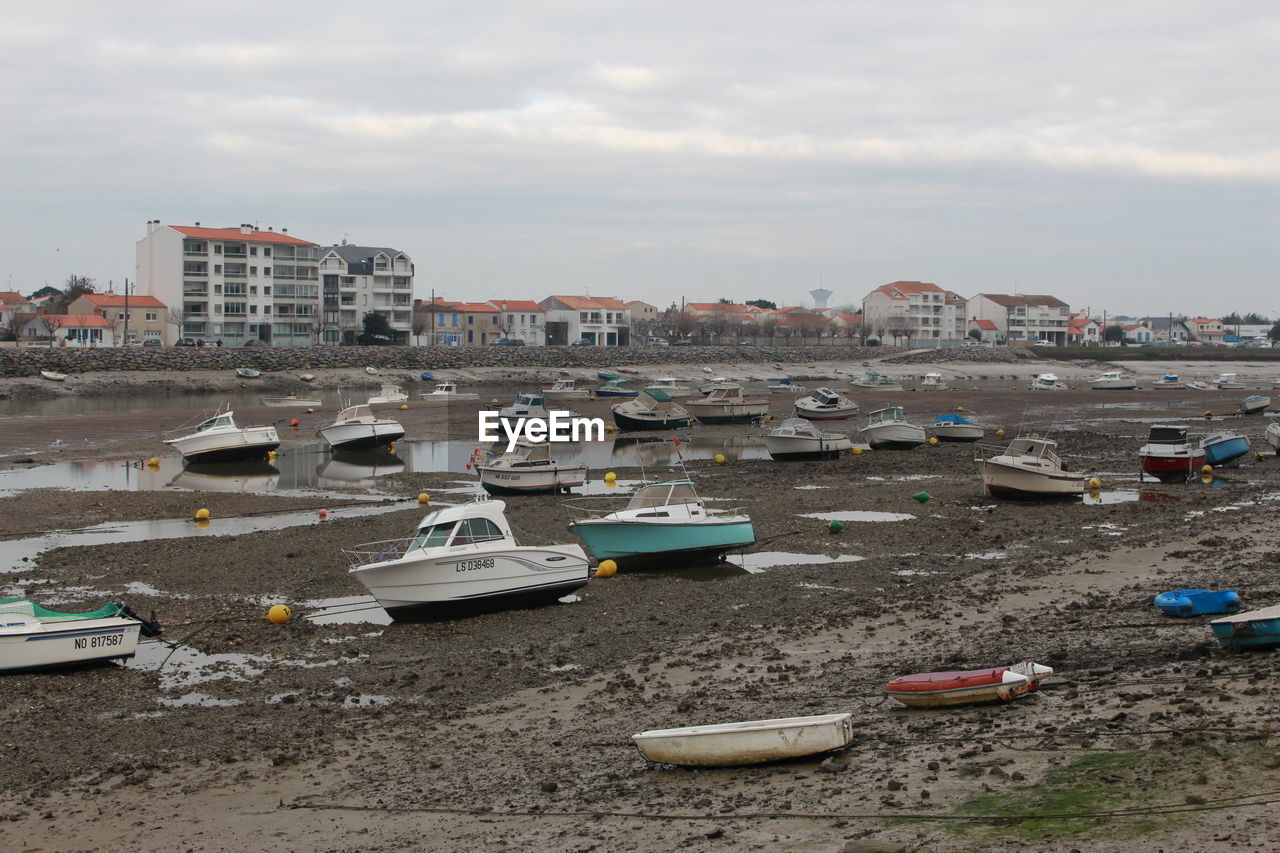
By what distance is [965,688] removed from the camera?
12578mm

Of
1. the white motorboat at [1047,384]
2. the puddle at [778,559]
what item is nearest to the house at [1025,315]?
the white motorboat at [1047,384]

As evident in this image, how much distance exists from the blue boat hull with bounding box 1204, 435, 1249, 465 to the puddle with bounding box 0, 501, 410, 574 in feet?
79.3

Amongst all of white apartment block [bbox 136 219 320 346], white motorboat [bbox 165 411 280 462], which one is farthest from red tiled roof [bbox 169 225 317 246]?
white motorboat [bbox 165 411 280 462]

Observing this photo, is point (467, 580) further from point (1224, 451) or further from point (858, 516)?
point (1224, 451)

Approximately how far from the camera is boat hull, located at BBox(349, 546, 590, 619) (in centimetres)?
1888

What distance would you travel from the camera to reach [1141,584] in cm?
1919

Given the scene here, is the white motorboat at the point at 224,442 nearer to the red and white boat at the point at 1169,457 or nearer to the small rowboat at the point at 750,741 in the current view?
the red and white boat at the point at 1169,457

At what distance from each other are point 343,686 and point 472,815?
524 centimetres

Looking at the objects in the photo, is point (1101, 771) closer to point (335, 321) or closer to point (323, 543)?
point (323, 543)

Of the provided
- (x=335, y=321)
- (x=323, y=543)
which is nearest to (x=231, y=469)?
(x=323, y=543)

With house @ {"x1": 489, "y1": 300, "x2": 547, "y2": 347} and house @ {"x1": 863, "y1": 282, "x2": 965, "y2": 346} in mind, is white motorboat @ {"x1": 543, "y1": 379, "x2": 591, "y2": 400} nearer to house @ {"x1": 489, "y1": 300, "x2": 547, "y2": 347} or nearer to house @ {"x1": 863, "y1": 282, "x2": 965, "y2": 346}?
house @ {"x1": 489, "y1": 300, "x2": 547, "y2": 347}

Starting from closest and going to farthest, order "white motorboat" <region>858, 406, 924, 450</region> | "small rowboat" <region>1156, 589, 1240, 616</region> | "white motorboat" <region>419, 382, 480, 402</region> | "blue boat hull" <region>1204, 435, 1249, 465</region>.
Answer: "small rowboat" <region>1156, 589, 1240, 616</region> < "blue boat hull" <region>1204, 435, 1249, 465</region> < "white motorboat" <region>858, 406, 924, 450</region> < "white motorboat" <region>419, 382, 480, 402</region>

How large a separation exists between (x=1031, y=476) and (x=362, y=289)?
11304cm

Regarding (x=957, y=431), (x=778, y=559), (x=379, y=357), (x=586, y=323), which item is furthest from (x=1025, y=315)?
(x=778, y=559)
